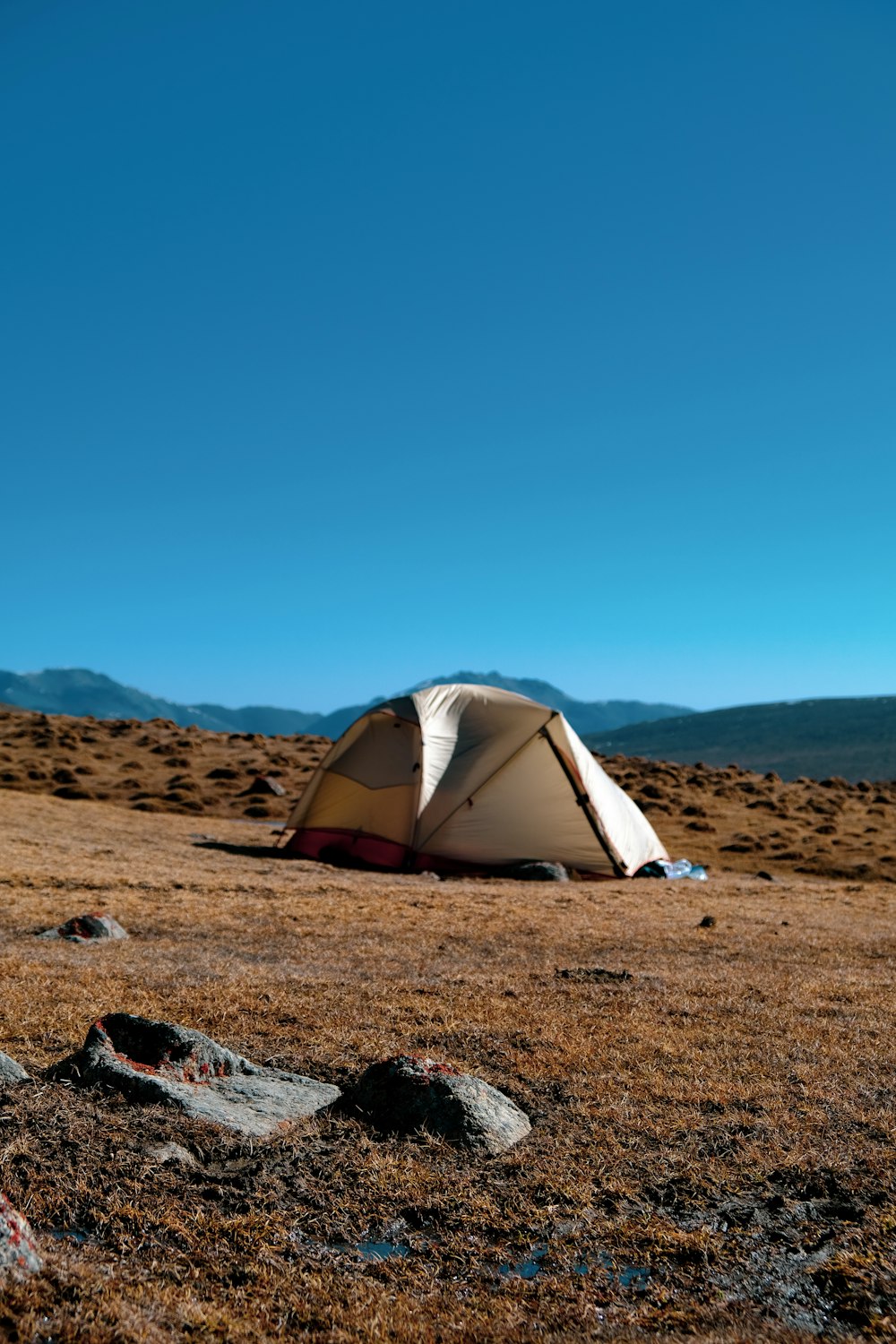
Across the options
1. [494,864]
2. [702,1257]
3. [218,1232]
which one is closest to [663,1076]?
[702,1257]

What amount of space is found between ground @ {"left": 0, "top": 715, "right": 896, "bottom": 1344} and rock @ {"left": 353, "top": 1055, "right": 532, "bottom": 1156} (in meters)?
0.12

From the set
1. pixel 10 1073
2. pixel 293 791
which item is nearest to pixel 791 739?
pixel 293 791

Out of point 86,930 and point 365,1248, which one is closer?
point 365,1248

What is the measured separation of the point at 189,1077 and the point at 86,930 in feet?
17.2

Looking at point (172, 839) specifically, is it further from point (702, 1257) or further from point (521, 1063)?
point (702, 1257)

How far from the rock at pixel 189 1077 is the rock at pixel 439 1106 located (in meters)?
0.39

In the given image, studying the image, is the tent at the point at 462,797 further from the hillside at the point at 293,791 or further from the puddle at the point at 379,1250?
the puddle at the point at 379,1250

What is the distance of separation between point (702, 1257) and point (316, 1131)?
6.93ft

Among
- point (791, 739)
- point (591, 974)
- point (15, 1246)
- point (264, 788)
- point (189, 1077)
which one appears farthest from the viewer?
point (791, 739)

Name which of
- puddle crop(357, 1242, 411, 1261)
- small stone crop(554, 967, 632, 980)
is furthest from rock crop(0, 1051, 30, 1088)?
small stone crop(554, 967, 632, 980)

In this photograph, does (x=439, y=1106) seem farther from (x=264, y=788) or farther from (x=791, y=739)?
(x=791, y=739)

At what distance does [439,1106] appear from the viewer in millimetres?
5484

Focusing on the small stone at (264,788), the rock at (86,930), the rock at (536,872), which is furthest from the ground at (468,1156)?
the small stone at (264,788)

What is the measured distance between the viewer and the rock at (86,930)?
10344 millimetres
